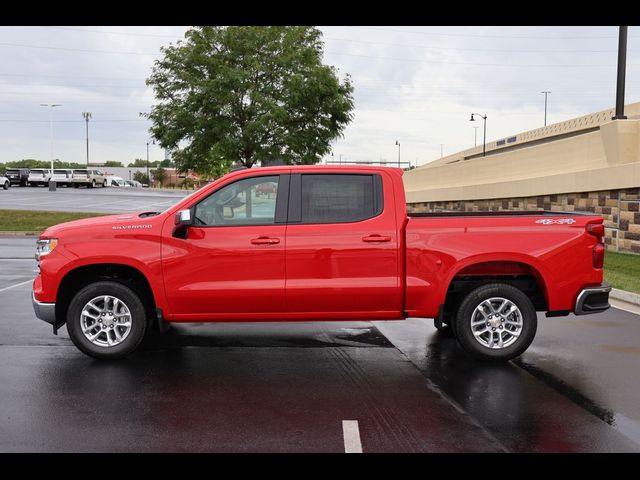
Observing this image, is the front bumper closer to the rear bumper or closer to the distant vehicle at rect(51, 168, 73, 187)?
the rear bumper

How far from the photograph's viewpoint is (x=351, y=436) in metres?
4.66

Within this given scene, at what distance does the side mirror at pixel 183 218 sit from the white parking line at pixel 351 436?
2.67 m

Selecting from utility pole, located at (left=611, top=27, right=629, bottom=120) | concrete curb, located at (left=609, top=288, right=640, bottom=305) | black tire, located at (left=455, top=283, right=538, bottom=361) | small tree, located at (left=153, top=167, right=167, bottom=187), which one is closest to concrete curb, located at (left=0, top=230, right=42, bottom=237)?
concrete curb, located at (left=609, top=288, right=640, bottom=305)

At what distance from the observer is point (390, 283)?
6660 millimetres

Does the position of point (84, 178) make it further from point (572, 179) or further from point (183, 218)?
point (183, 218)

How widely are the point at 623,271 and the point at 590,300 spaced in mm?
7123

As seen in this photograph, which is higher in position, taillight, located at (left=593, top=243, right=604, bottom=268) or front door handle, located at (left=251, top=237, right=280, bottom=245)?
front door handle, located at (left=251, top=237, right=280, bottom=245)

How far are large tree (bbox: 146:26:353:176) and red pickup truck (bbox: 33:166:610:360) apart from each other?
57.3 feet

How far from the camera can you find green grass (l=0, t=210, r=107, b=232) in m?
23.5

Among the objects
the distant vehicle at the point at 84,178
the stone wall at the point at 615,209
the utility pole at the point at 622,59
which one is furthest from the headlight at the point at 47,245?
the distant vehicle at the point at 84,178

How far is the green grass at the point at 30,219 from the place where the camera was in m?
23.5

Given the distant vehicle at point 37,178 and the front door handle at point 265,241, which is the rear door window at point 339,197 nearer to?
the front door handle at point 265,241
